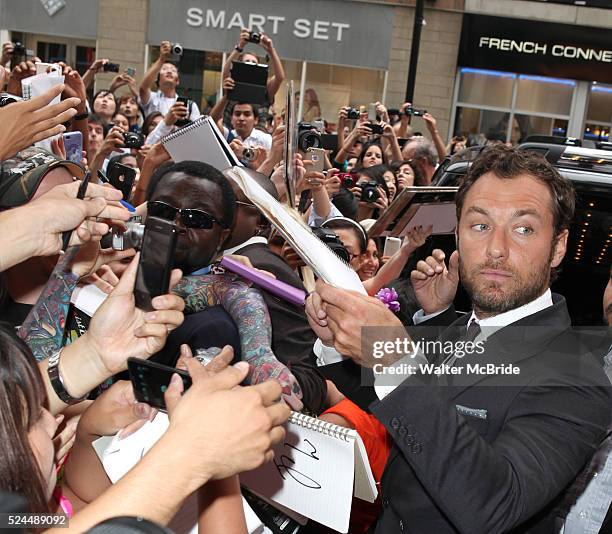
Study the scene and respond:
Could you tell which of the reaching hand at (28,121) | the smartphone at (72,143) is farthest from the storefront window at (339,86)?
the reaching hand at (28,121)

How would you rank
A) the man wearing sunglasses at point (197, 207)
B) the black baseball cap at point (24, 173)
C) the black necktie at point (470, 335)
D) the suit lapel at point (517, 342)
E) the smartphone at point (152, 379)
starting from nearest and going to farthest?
the smartphone at point (152, 379) < the suit lapel at point (517, 342) < the black necktie at point (470, 335) < the black baseball cap at point (24, 173) < the man wearing sunglasses at point (197, 207)

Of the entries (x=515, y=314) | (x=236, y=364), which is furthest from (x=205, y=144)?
(x=236, y=364)

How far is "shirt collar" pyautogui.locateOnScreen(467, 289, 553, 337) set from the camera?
198cm

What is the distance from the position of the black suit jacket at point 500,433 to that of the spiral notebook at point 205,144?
53.7 inches

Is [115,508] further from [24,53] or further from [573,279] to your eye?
[24,53]

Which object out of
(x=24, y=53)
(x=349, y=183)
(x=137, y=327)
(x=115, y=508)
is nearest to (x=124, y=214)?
(x=137, y=327)

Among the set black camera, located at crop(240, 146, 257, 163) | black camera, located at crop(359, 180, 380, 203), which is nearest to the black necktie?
black camera, located at crop(240, 146, 257, 163)

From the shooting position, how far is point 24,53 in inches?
311

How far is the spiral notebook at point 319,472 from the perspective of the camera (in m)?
1.78

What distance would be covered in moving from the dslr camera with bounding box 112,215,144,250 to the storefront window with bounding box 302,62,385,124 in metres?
15.5

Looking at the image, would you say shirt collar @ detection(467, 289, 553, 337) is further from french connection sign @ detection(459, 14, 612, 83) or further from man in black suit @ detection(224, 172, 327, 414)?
french connection sign @ detection(459, 14, 612, 83)

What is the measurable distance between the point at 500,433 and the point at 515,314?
0.34 m

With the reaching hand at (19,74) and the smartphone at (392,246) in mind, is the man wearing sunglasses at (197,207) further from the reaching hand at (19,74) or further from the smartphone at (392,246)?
the reaching hand at (19,74)

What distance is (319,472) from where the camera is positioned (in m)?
1.84
